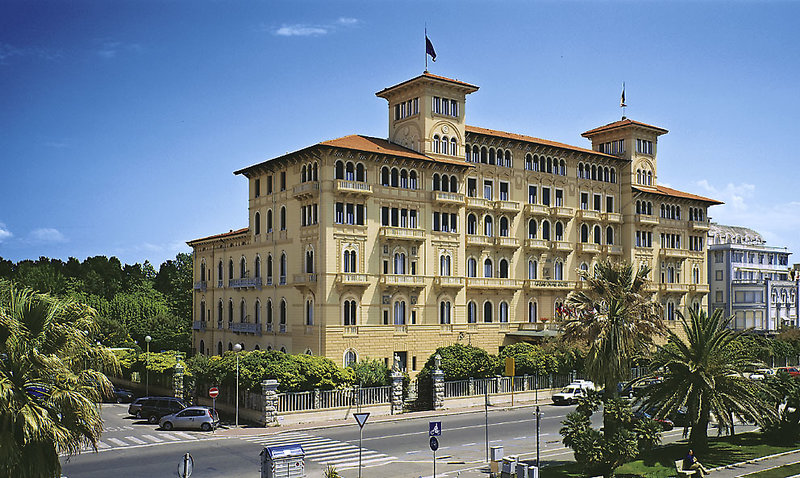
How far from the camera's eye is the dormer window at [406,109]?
6366 centimetres

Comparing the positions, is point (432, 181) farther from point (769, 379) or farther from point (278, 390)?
point (769, 379)

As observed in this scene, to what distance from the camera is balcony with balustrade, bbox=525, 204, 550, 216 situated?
6988 centimetres

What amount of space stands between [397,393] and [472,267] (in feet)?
61.8

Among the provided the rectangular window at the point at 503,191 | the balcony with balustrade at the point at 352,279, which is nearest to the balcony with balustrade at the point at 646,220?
the rectangular window at the point at 503,191

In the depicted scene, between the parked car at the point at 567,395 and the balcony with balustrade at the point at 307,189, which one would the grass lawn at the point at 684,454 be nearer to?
the parked car at the point at 567,395

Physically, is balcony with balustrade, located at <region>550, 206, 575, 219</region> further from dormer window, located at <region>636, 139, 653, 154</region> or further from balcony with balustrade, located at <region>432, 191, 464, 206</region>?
balcony with balustrade, located at <region>432, 191, 464, 206</region>

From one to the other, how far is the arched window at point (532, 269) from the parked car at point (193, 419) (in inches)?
1395

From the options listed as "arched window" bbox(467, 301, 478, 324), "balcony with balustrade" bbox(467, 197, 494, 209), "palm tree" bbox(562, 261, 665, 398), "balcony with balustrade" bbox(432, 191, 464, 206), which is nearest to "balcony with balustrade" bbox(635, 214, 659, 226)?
"balcony with balustrade" bbox(467, 197, 494, 209)

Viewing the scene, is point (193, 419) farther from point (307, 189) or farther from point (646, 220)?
point (646, 220)

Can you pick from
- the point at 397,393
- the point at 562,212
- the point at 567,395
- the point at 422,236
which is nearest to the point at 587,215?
the point at 562,212

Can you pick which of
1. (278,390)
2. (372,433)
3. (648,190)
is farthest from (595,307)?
(648,190)

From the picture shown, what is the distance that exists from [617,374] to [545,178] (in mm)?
40374

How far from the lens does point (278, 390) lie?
153 feet

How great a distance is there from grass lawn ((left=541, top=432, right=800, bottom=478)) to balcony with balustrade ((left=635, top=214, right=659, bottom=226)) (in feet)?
132
